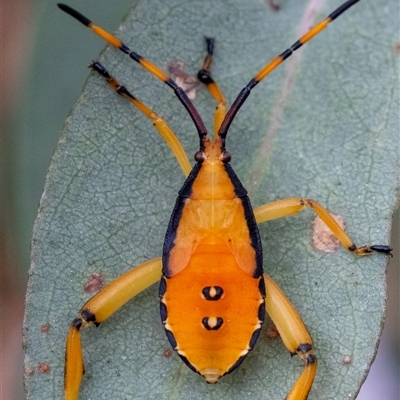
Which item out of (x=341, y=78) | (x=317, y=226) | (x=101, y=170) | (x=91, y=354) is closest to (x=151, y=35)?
(x=101, y=170)

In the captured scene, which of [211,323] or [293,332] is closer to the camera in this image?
[211,323]

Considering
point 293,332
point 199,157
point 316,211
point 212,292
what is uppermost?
point 199,157

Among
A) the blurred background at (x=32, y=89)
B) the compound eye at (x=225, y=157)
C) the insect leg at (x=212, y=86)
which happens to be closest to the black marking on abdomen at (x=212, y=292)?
the compound eye at (x=225, y=157)

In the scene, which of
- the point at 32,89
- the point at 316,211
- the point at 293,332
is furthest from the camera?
the point at 32,89

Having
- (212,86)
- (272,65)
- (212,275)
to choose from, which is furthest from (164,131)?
(212,275)

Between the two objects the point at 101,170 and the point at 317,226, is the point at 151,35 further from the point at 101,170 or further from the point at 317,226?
the point at 317,226

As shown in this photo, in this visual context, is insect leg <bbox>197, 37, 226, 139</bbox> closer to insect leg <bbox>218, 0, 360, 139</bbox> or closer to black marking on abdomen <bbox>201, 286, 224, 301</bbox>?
insect leg <bbox>218, 0, 360, 139</bbox>

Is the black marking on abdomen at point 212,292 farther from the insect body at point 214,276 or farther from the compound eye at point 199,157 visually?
the compound eye at point 199,157

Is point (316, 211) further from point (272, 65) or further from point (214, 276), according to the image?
point (272, 65)
